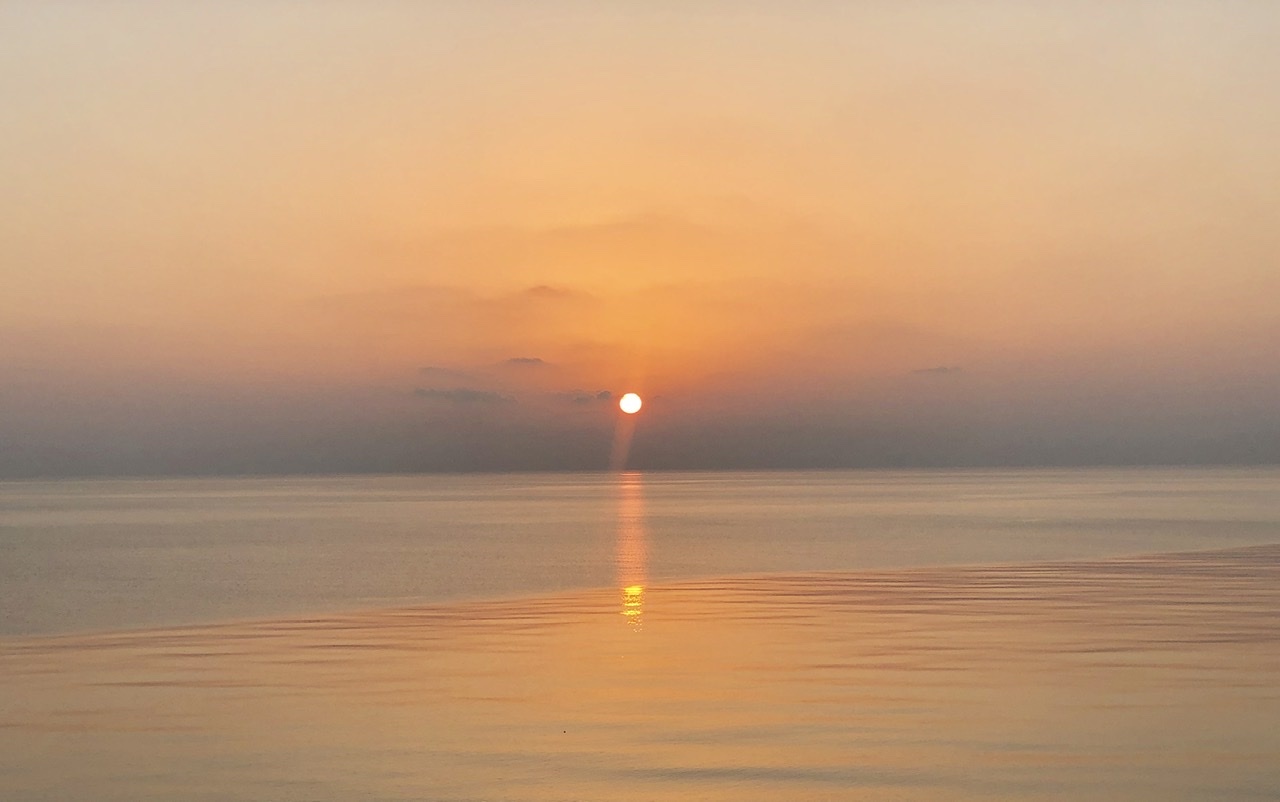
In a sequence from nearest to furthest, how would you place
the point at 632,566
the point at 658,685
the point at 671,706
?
the point at 671,706 < the point at 658,685 < the point at 632,566

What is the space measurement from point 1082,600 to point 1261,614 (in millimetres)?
3797

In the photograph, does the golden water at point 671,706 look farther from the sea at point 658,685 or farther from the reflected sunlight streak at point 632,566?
the reflected sunlight streak at point 632,566

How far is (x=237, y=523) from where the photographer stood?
83.4 metres

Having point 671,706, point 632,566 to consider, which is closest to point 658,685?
point 671,706

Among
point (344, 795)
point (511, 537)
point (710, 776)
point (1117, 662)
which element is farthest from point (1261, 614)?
point (511, 537)

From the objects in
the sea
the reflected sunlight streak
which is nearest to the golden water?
the sea

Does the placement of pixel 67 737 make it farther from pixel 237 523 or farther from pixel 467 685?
pixel 237 523

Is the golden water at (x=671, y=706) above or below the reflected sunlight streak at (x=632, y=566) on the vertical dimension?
below

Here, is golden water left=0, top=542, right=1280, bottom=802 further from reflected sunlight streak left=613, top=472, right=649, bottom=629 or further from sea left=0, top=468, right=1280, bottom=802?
reflected sunlight streak left=613, top=472, right=649, bottom=629

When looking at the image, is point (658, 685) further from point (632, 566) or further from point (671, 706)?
point (632, 566)

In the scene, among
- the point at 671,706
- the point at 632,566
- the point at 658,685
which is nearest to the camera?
the point at 671,706

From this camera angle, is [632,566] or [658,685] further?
[632,566]

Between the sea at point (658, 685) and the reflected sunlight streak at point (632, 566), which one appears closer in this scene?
the sea at point (658, 685)

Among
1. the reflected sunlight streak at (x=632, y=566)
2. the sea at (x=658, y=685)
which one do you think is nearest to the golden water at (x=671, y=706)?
the sea at (x=658, y=685)
